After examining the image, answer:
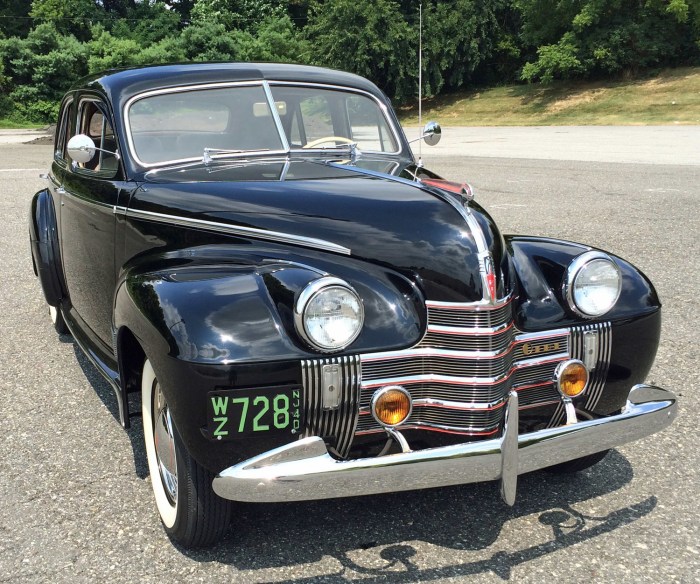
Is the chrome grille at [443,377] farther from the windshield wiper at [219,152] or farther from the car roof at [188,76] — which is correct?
the car roof at [188,76]

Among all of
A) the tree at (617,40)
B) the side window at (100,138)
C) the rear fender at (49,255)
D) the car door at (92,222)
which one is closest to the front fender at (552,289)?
the car door at (92,222)

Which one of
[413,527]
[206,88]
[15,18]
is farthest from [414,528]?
[15,18]

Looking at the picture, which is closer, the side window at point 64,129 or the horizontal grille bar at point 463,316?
the horizontal grille bar at point 463,316

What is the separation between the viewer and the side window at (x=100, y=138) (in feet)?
12.7

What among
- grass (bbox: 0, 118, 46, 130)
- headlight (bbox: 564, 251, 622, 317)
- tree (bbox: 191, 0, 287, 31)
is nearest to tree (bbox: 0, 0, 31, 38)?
tree (bbox: 191, 0, 287, 31)

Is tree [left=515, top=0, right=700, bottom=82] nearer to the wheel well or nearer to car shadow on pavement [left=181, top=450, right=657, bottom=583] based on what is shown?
car shadow on pavement [left=181, top=450, right=657, bottom=583]

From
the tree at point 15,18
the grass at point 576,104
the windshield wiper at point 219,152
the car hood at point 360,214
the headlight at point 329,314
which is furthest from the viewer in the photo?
the tree at point 15,18

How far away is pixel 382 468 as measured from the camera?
2.44 metres

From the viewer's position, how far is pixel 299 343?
2557 mm

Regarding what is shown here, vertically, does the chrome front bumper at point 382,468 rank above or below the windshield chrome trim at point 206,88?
below

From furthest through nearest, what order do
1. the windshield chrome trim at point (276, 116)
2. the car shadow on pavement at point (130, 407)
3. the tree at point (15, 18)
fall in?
1. the tree at point (15, 18)
2. the windshield chrome trim at point (276, 116)
3. the car shadow on pavement at point (130, 407)

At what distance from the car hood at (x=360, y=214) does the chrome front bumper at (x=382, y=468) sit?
1.74 ft

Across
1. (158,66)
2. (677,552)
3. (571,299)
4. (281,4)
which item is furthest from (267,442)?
(281,4)

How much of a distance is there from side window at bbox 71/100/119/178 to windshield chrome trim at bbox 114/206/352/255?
1.86ft
